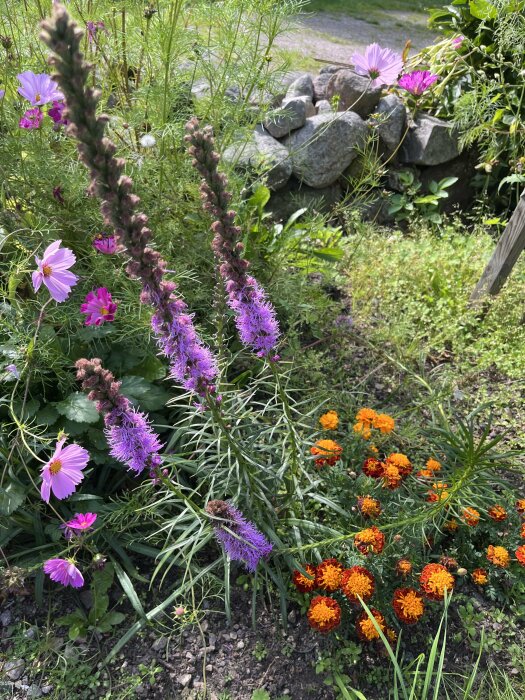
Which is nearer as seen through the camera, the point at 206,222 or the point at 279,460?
the point at 279,460

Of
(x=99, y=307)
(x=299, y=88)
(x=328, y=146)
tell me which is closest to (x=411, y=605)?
(x=99, y=307)

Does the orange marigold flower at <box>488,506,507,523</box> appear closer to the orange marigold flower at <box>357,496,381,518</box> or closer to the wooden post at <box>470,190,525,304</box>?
the orange marigold flower at <box>357,496,381,518</box>

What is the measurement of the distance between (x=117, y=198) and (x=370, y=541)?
52.4 inches

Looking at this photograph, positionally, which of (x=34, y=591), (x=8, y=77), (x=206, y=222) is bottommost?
(x=34, y=591)

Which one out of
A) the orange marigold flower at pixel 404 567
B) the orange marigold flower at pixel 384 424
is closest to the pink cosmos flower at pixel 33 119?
the orange marigold flower at pixel 384 424

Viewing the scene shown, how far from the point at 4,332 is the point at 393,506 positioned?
1762 millimetres

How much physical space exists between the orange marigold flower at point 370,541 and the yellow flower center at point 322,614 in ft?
0.70

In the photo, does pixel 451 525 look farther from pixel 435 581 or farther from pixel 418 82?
pixel 418 82

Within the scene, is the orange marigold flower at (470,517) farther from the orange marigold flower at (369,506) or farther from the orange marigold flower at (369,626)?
the orange marigold flower at (369,626)

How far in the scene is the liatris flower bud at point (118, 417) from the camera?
1.27 m

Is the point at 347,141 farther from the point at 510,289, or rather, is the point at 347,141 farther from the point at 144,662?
the point at 144,662

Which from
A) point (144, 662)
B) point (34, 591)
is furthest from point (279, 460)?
point (34, 591)

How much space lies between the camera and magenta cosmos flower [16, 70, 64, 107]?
2.04 m

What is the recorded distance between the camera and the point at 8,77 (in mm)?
2445
